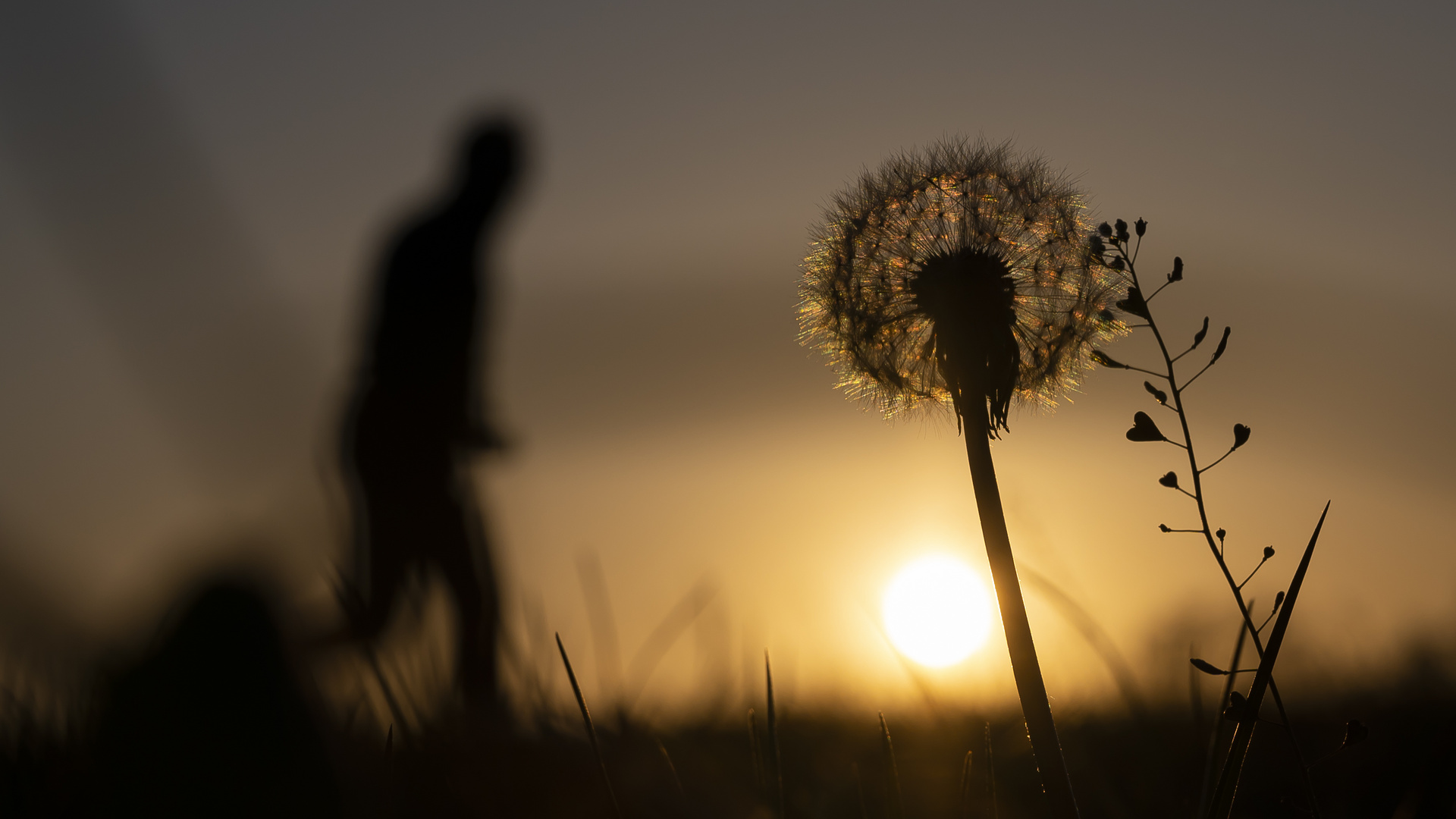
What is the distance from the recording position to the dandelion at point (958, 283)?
2117 millimetres

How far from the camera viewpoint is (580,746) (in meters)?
2.65

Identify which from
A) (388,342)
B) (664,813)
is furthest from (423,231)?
(664,813)

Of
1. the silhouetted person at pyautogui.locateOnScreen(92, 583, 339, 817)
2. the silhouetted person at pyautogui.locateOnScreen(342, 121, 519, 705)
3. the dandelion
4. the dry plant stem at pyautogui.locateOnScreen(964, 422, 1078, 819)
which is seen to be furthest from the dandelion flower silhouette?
the silhouetted person at pyautogui.locateOnScreen(342, 121, 519, 705)

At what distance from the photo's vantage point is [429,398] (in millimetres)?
5590

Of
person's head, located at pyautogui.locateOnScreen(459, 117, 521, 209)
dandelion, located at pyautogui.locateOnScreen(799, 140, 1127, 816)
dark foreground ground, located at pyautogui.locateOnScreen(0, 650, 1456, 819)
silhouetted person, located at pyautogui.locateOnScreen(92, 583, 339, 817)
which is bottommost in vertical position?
dark foreground ground, located at pyautogui.locateOnScreen(0, 650, 1456, 819)

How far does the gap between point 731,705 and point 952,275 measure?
204 centimetres

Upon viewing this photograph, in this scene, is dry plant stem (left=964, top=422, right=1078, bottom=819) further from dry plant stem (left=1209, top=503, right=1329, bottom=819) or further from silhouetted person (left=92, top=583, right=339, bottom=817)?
silhouetted person (left=92, top=583, right=339, bottom=817)

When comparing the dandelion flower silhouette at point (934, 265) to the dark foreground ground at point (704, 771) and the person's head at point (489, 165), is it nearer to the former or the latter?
the dark foreground ground at point (704, 771)

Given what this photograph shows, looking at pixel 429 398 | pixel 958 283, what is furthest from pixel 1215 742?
pixel 429 398

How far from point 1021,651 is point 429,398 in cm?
472

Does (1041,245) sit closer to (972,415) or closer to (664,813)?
(972,415)

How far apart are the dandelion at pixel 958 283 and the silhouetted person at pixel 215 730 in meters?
1.57

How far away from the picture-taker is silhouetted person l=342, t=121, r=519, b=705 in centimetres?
520

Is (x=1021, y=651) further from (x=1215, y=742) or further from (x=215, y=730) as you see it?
(x=215, y=730)
